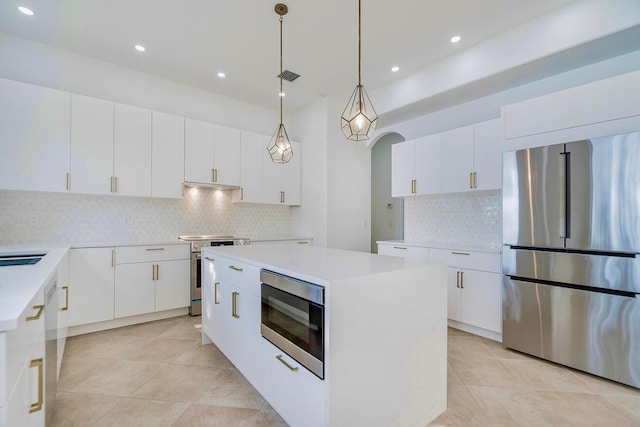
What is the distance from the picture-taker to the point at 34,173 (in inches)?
112

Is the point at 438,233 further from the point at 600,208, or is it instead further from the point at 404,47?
the point at 404,47

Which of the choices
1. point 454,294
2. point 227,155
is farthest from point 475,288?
point 227,155

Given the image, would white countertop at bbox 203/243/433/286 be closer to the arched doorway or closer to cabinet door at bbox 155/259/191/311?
cabinet door at bbox 155/259/191/311

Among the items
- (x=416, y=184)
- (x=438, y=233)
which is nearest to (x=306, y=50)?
(x=416, y=184)

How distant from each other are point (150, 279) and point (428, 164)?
3663 millimetres

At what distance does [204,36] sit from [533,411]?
4141 mm

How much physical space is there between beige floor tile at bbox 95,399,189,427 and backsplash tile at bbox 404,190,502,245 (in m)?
3.41

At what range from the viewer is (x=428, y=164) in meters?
3.71

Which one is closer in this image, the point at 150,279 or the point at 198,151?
the point at 150,279

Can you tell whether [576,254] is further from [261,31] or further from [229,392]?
[261,31]

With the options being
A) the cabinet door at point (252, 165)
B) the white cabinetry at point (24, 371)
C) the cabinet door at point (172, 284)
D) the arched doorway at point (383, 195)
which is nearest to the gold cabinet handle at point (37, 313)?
the white cabinetry at point (24, 371)

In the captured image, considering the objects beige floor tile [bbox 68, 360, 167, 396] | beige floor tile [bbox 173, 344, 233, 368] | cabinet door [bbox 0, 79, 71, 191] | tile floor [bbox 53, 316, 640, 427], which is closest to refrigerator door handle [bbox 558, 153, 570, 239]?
tile floor [bbox 53, 316, 640, 427]

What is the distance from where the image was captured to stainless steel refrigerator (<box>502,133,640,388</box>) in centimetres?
205

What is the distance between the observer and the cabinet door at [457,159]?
3.32 m
